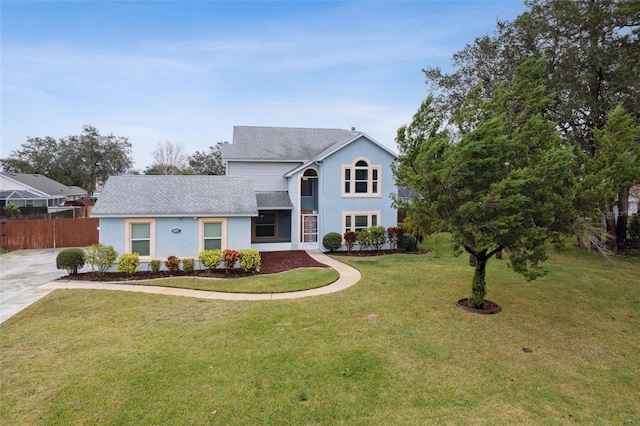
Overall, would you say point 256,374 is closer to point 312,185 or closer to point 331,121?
point 312,185

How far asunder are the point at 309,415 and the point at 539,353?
580 centimetres

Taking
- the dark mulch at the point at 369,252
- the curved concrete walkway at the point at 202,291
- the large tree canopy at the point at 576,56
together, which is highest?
the large tree canopy at the point at 576,56

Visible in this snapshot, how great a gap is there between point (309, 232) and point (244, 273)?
7.52 meters

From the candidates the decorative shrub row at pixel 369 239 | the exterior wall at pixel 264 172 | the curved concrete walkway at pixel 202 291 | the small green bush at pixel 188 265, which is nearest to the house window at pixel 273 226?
the exterior wall at pixel 264 172

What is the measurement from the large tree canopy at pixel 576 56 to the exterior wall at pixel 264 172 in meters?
11.7

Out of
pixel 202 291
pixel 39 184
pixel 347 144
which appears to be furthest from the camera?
pixel 39 184

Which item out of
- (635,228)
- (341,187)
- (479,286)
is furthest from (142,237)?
(635,228)

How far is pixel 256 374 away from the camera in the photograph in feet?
20.7

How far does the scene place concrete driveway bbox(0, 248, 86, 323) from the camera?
10.4 metres

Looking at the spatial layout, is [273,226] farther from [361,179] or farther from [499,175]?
[499,175]

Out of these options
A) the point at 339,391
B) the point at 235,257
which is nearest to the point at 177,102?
the point at 235,257

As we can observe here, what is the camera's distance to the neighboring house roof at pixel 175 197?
14844mm

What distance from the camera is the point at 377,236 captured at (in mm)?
19859

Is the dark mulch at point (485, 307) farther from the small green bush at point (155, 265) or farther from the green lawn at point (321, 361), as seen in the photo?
the small green bush at point (155, 265)
